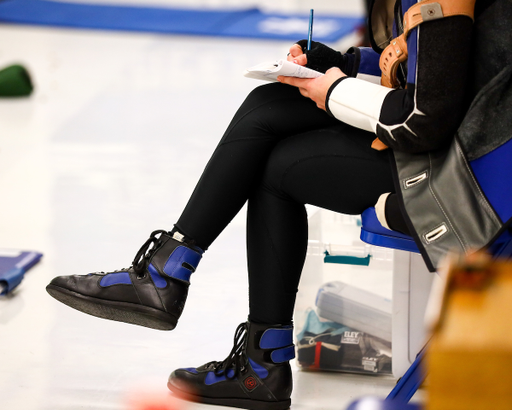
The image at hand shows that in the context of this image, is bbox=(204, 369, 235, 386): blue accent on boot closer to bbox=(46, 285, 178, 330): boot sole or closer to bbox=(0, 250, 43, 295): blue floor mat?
bbox=(46, 285, 178, 330): boot sole

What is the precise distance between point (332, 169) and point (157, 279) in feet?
1.42

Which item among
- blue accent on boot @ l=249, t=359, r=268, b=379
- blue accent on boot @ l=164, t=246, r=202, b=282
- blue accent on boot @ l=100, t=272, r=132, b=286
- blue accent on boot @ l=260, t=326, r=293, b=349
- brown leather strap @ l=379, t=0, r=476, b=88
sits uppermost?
brown leather strap @ l=379, t=0, r=476, b=88

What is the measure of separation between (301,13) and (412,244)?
6524 millimetres

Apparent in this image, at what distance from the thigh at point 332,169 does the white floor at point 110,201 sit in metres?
0.53

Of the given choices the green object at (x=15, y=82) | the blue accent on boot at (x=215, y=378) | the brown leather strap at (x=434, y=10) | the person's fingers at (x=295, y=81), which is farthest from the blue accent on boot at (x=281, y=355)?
the green object at (x=15, y=82)

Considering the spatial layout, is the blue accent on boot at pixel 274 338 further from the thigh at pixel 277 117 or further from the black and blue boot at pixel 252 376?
the thigh at pixel 277 117

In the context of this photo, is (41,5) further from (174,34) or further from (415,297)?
(415,297)

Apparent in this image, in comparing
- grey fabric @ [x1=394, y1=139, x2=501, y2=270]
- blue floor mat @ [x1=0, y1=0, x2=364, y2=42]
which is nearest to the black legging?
grey fabric @ [x1=394, y1=139, x2=501, y2=270]

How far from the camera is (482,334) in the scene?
0.43 metres

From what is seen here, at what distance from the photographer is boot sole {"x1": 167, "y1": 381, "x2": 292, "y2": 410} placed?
55.0 inches

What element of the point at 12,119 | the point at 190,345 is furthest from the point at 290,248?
the point at 12,119

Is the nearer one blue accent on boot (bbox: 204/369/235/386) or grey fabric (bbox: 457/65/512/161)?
grey fabric (bbox: 457/65/512/161)

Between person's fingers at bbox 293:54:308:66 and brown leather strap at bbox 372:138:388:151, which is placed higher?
person's fingers at bbox 293:54:308:66

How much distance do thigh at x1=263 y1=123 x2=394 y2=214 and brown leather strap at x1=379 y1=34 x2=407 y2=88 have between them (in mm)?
117
